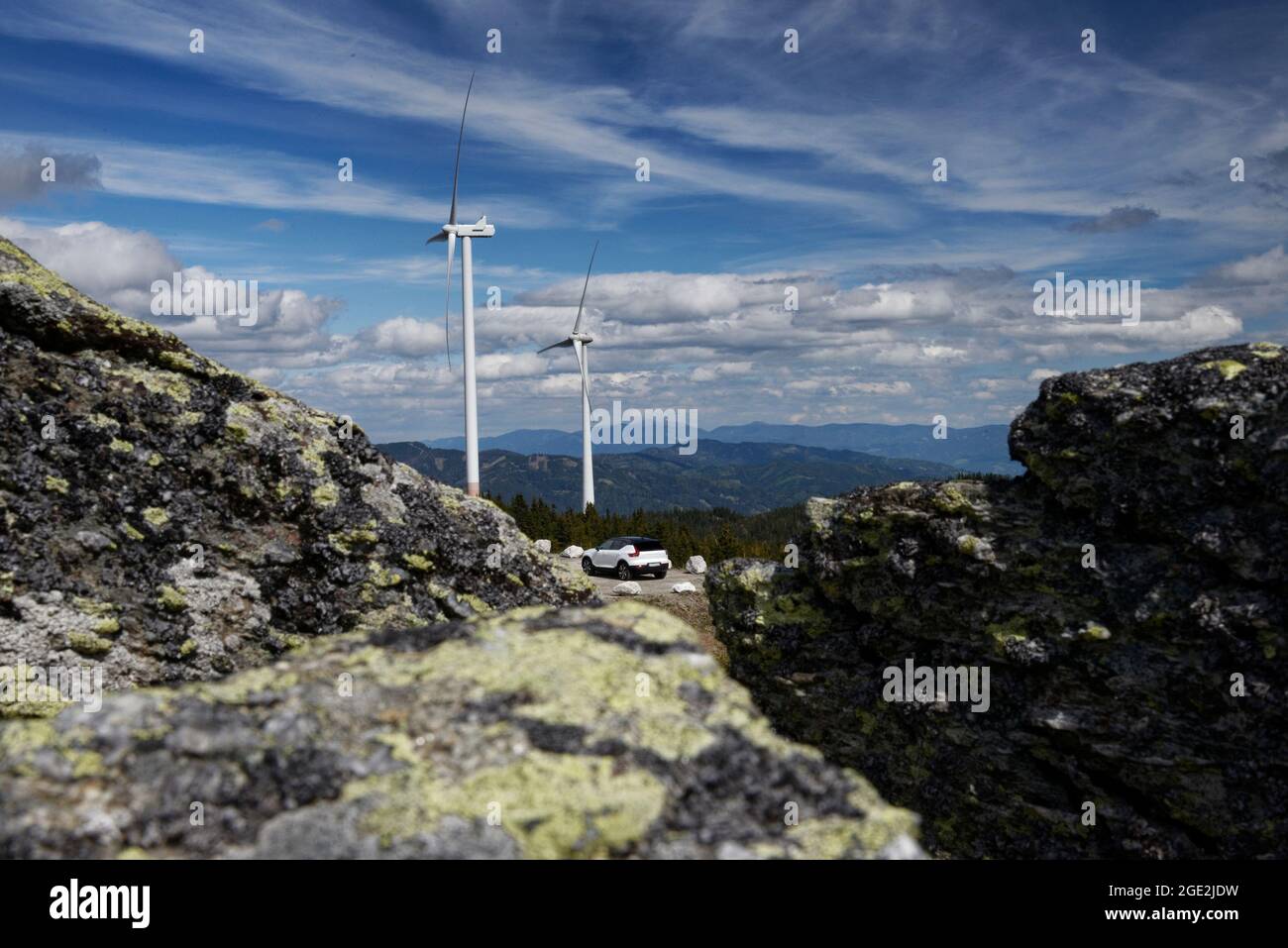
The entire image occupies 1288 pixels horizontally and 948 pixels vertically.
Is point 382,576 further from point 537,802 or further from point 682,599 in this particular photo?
point 682,599

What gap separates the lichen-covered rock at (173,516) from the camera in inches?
321

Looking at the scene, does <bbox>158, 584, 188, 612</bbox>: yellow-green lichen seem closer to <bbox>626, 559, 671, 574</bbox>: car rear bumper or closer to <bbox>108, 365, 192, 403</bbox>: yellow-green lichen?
<bbox>108, 365, 192, 403</bbox>: yellow-green lichen

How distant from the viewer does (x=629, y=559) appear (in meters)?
60.2

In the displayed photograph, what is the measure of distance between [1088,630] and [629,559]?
162 ft

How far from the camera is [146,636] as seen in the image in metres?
8.38

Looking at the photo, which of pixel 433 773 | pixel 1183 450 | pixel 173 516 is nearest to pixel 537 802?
pixel 433 773

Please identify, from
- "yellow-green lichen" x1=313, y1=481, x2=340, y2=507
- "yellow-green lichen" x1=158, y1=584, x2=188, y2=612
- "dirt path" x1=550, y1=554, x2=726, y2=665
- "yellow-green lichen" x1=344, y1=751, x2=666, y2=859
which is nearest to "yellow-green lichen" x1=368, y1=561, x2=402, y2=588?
"yellow-green lichen" x1=313, y1=481, x2=340, y2=507

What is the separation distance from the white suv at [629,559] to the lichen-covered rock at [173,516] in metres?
50.1

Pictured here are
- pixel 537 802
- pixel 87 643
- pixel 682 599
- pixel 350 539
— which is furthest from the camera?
pixel 682 599

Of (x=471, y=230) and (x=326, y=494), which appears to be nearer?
(x=326, y=494)

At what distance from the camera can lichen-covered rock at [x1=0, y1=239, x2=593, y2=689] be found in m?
8.16

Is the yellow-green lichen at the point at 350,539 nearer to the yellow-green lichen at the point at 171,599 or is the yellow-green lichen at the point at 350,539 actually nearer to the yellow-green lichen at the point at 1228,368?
the yellow-green lichen at the point at 171,599
